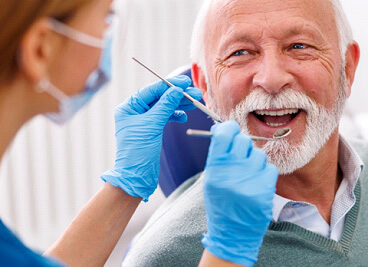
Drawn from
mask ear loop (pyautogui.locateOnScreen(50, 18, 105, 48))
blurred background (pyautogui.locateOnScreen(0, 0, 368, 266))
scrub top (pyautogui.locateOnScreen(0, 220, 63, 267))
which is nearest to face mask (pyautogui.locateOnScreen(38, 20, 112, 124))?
mask ear loop (pyautogui.locateOnScreen(50, 18, 105, 48))

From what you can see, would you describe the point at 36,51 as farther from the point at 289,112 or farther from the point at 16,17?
the point at 289,112

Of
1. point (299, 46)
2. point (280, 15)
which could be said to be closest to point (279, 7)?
point (280, 15)

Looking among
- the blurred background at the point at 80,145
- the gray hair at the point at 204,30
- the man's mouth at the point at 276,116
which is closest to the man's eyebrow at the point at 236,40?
the gray hair at the point at 204,30

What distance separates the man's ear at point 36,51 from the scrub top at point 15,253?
0.31 metres

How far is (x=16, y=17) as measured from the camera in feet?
2.60

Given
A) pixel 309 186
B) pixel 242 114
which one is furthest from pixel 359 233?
pixel 242 114

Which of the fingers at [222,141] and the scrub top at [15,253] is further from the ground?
the fingers at [222,141]

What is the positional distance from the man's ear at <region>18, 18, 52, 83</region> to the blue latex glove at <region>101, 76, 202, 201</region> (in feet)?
1.93

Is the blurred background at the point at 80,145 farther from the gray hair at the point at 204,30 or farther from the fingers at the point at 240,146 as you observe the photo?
the fingers at the point at 240,146

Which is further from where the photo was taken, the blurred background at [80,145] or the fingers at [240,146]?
the blurred background at [80,145]

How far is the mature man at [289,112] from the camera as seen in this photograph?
4.37 ft

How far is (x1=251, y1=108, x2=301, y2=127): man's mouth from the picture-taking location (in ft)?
4.48

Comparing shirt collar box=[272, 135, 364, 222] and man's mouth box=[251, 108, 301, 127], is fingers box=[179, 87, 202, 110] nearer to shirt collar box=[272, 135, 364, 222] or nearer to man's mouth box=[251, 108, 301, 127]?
man's mouth box=[251, 108, 301, 127]

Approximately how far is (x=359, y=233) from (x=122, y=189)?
27.1 inches
